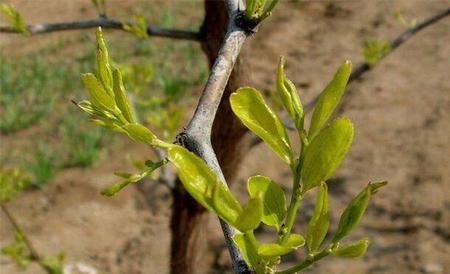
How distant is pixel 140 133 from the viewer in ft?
1.65

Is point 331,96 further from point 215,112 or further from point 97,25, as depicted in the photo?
point 97,25

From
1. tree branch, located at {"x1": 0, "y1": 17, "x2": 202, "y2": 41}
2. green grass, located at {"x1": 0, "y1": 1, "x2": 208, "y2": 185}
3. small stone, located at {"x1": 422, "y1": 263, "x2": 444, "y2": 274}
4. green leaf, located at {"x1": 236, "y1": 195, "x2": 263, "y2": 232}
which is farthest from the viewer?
green grass, located at {"x1": 0, "y1": 1, "x2": 208, "y2": 185}

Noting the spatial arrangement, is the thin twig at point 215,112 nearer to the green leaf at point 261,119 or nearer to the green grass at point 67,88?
the green leaf at point 261,119

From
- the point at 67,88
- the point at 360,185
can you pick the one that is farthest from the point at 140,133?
the point at 67,88

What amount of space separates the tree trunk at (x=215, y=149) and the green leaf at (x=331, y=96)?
0.98 metres

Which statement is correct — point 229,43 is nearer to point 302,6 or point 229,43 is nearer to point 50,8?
point 302,6

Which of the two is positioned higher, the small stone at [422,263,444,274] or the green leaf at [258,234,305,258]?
the green leaf at [258,234,305,258]

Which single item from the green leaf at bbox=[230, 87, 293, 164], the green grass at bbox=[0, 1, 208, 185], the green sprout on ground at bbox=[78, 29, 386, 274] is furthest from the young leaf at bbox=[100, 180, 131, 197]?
the green grass at bbox=[0, 1, 208, 185]

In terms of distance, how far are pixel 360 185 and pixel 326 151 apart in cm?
296

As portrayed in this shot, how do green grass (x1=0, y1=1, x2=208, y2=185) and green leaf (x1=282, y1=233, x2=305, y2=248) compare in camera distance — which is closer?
green leaf (x1=282, y1=233, x2=305, y2=248)

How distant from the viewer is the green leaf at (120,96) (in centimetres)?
55

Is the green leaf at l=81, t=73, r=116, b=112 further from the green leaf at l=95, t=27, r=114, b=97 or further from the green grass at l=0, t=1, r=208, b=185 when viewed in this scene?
the green grass at l=0, t=1, r=208, b=185

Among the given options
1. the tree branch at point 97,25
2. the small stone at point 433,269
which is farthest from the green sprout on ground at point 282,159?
the small stone at point 433,269

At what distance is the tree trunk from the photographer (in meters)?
1.53
